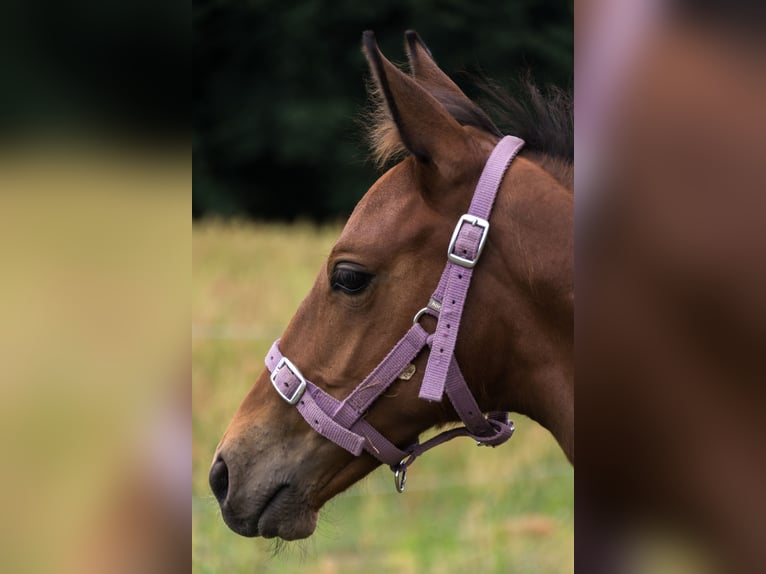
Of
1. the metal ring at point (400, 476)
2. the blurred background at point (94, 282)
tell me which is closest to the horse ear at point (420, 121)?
the metal ring at point (400, 476)

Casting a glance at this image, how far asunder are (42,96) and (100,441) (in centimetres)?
32

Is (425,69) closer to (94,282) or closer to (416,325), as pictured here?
(416,325)

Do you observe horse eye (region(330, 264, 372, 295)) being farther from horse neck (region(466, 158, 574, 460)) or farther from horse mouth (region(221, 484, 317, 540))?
horse mouth (region(221, 484, 317, 540))

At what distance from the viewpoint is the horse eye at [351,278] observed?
214cm

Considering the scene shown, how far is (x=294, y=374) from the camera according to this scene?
2.27 m

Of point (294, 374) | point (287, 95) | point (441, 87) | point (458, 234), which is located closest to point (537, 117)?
point (441, 87)

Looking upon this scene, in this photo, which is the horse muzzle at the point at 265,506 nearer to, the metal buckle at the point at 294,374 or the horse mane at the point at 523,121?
the metal buckle at the point at 294,374

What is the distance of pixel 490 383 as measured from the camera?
7.00 feet

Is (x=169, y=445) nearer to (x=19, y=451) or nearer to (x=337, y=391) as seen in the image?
(x=19, y=451)

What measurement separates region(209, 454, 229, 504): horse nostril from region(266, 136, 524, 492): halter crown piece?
279 millimetres

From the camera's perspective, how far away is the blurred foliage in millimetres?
15969

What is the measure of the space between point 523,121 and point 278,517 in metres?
1.30

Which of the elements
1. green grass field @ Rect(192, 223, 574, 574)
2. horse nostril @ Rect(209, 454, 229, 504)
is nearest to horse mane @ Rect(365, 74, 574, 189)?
horse nostril @ Rect(209, 454, 229, 504)

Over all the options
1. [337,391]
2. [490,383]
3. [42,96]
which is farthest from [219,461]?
[42,96]
